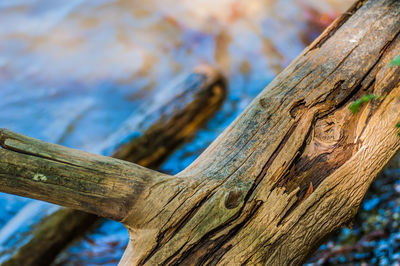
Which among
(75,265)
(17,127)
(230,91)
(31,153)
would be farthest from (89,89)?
(31,153)

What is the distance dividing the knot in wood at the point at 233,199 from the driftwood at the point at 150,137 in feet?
7.82

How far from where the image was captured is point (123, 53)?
593 cm

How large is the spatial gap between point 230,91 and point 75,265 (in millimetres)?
2811

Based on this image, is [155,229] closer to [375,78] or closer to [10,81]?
[375,78]

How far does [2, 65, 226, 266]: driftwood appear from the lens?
331 cm

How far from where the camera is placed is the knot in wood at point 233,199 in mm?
1518

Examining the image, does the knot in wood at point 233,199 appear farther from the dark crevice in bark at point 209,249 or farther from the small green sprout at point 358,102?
the small green sprout at point 358,102

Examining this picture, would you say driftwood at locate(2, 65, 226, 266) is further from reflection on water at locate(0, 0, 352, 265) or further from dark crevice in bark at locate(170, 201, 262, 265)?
dark crevice in bark at locate(170, 201, 262, 265)

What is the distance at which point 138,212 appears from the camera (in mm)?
1541

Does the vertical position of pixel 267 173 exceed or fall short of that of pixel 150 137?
it falls short

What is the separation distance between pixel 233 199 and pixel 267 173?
19 centimetres

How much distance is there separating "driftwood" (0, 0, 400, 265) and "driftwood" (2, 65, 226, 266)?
2080 mm

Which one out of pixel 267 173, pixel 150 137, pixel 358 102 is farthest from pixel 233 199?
pixel 150 137

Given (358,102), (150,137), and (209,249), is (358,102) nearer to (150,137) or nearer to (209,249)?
(209,249)
